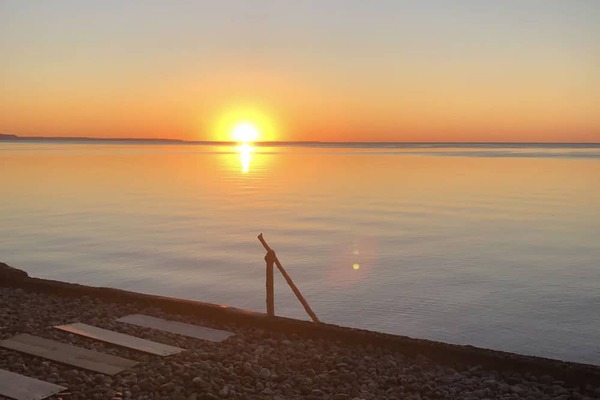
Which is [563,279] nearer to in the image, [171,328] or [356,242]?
[356,242]

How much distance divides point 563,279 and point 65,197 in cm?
3349

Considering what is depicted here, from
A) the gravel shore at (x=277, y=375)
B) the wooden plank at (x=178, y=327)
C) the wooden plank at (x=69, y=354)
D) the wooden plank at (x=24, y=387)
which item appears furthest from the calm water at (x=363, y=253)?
the wooden plank at (x=24, y=387)

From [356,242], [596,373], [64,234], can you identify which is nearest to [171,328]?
[596,373]

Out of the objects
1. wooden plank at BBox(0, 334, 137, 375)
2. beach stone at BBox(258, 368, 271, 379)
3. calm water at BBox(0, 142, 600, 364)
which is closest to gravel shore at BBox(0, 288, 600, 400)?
beach stone at BBox(258, 368, 271, 379)

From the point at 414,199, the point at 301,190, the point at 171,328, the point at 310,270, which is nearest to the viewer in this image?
the point at 171,328

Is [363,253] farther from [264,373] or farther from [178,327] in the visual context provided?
[264,373]

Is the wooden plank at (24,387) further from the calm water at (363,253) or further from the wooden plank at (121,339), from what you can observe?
the calm water at (363,253)

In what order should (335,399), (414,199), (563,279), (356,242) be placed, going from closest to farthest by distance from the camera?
(335,399)
(563,279)
(356,242)
(414,199)

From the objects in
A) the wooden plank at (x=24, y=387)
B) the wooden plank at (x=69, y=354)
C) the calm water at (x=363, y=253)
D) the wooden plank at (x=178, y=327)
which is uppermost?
the calm water at (x=363, y=253)

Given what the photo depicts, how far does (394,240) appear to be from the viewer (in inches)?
992

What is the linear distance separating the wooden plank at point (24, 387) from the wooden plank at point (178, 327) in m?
2.90

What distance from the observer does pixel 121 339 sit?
10.2m

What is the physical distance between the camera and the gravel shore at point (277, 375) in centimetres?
847

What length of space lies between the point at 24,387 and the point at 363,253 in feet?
51.8
